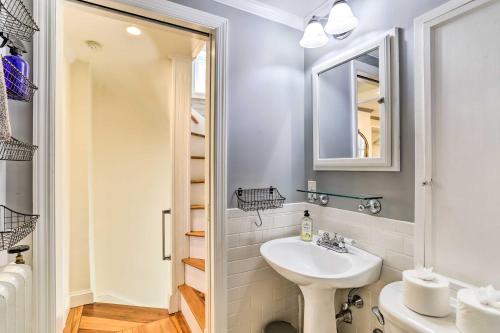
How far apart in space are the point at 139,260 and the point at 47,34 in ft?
8.41

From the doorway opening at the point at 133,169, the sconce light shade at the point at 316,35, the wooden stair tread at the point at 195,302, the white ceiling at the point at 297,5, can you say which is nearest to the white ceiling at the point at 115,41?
the doorway opening at the point at 133,169

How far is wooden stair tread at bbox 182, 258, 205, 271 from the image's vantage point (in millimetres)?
2075

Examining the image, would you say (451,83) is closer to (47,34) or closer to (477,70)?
(477,70)

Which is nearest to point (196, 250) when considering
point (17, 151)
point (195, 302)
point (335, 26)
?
point (195, 302)

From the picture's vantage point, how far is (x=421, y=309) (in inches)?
32.6

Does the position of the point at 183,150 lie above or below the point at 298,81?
below

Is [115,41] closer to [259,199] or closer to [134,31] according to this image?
[134,31]

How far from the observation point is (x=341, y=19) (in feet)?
4.29

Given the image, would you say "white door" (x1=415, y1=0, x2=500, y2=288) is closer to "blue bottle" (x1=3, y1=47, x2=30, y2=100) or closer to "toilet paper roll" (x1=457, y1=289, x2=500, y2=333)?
"toilet paper roll" (x1=457, y1=289, x2=500, y2=333)

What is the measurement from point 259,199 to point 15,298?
1.16 m

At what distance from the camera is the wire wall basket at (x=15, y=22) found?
2.83 feet

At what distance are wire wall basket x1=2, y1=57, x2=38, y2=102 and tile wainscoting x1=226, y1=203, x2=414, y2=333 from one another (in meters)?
1.08

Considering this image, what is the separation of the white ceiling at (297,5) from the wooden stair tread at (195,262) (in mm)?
2060

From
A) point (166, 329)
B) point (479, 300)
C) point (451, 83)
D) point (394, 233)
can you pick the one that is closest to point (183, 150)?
point (166, 329)
